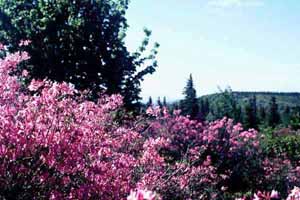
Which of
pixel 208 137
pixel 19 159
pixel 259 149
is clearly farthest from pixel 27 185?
pixel 259 149

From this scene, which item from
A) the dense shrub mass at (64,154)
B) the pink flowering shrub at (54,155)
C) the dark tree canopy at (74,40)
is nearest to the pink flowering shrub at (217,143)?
the dark tree canopy at (74,40)

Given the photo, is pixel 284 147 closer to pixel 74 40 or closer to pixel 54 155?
pixel 74 40

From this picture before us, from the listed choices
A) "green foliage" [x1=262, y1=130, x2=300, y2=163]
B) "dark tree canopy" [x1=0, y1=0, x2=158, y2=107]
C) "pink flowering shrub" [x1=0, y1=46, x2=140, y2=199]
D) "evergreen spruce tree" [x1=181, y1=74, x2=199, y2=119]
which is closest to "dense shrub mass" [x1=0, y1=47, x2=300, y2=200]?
"pink flowering shrub" [x1=0, y1=46, x2=140, y2=199]

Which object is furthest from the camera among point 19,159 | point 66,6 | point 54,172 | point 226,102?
point 226,102

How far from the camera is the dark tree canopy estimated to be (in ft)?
50.4

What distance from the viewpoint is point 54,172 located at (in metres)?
4.80

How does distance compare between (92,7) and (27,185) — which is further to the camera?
(92,7)

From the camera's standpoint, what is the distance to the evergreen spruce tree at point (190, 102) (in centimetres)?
3853

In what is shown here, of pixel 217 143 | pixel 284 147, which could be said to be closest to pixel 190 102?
pixel 284 147

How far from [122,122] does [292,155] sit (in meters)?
12.3

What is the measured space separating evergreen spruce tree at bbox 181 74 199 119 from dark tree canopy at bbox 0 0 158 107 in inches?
822

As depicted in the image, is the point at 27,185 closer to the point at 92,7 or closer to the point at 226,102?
the point at 92,7

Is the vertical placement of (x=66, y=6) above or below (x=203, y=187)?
above

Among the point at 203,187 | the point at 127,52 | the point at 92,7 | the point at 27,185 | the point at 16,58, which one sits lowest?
the point at 203,187
